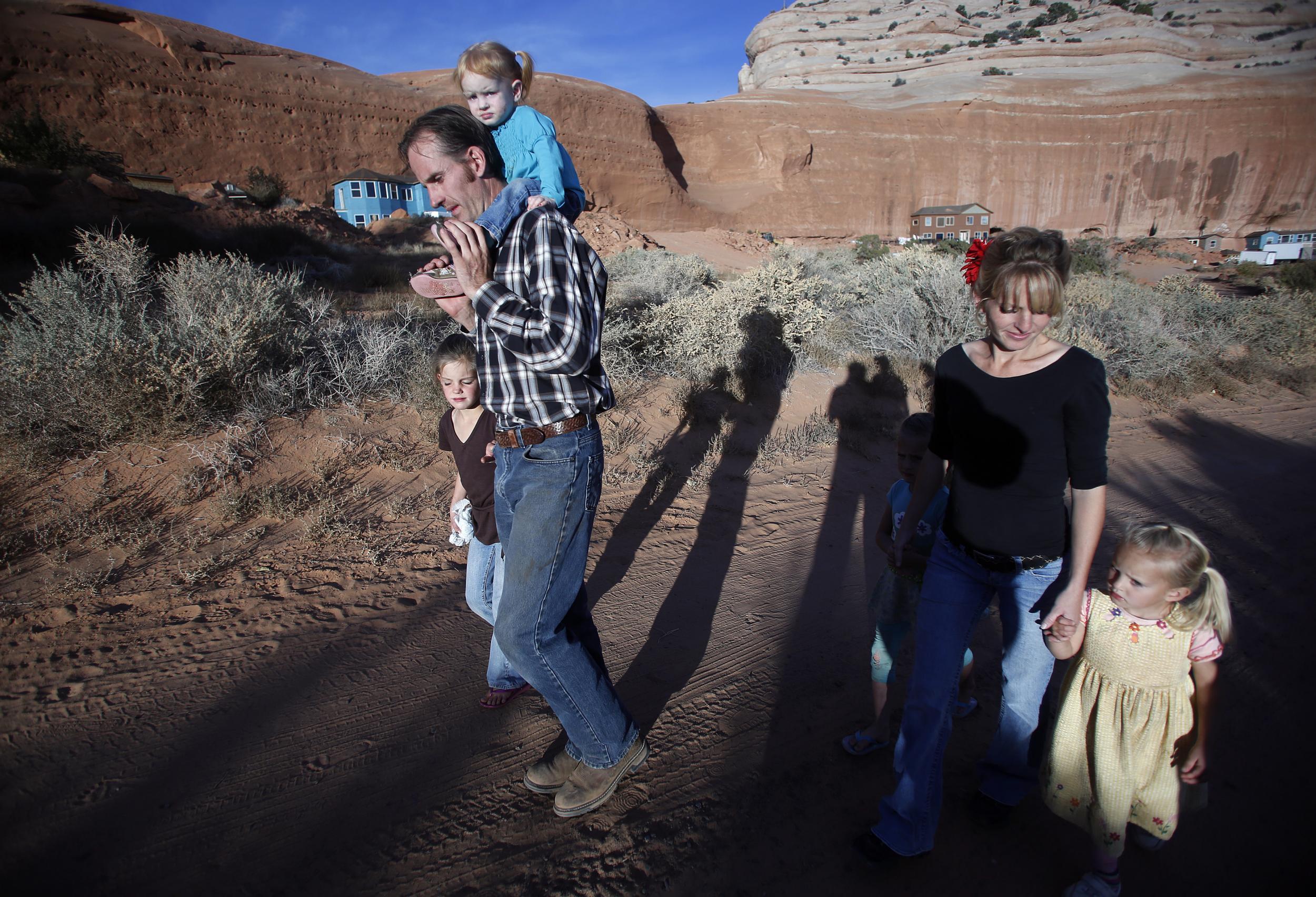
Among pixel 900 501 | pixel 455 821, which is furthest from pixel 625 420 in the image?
pixel 455 821

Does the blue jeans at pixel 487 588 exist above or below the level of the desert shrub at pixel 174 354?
below

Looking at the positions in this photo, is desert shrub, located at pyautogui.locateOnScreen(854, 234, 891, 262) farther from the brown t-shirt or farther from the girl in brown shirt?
the brown t-shirt

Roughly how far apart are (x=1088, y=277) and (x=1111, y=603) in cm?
1383

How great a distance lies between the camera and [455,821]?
2.14 m

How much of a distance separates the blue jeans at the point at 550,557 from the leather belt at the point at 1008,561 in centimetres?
119

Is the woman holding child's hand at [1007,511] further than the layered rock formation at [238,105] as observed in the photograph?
No

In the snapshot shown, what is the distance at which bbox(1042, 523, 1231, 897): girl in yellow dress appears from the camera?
1.72 meters

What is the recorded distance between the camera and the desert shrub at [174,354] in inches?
167

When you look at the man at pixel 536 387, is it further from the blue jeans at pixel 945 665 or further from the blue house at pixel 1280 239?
the blue house at pixel 1280 239

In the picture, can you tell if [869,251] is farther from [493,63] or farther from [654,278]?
[493,63]

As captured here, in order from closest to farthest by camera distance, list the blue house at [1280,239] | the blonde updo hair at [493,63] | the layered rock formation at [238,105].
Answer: the blonde updo hair at [493,63] → the layered rock formation at [238,105] → the blue house at [1280,239]

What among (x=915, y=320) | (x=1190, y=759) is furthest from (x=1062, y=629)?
(x=915, y=320)

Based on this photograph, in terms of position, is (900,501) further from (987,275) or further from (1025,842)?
(1025,842)

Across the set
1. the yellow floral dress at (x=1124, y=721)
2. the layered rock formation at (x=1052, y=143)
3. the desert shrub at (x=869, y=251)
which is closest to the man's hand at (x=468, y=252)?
the yellow floral dress at (x=1124, y=721)
